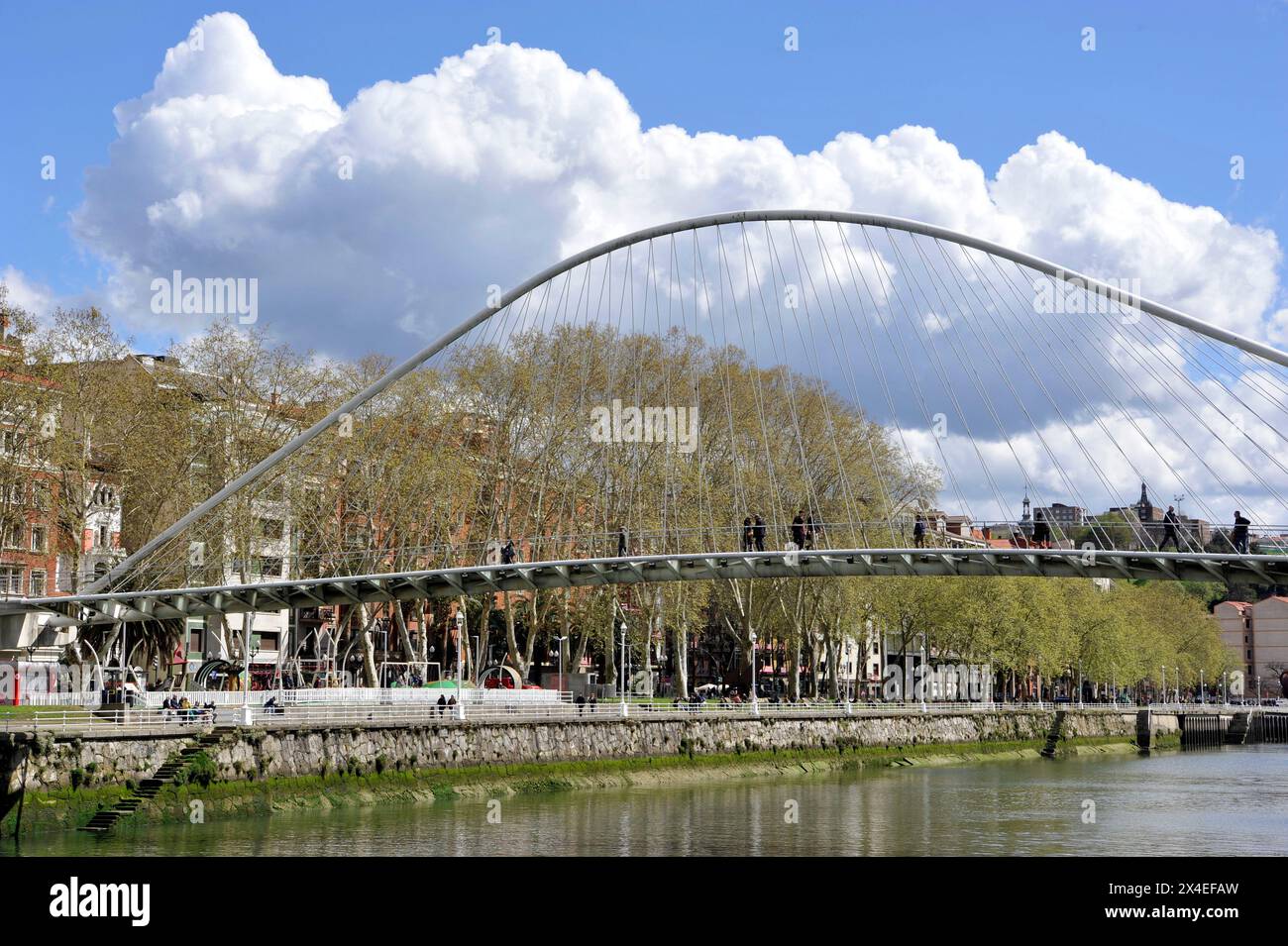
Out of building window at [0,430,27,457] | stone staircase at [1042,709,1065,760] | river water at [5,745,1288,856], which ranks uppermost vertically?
building window at [0,430,27,457]

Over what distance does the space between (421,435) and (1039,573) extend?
109ft

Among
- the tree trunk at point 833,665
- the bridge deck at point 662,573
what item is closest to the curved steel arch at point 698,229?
the bridge deck at point 662,573

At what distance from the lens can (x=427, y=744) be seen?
46938 mm

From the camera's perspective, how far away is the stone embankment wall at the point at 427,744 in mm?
36438

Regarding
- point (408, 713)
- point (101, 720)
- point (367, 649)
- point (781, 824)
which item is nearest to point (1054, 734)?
point (367, 649)

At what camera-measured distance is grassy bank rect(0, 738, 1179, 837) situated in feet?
119

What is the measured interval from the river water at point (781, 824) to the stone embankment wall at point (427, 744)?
1.65 meters

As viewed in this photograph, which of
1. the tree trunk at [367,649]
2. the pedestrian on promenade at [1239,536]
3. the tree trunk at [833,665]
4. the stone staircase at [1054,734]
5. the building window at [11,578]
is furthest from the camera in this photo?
the stone staircase at [1054,734]

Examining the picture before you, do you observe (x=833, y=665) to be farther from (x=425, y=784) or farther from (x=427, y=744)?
(x=425, y=784)

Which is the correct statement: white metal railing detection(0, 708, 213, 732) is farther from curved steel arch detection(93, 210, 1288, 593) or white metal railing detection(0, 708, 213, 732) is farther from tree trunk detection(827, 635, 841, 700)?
tree trunk detection(827, 635, 841, 700)

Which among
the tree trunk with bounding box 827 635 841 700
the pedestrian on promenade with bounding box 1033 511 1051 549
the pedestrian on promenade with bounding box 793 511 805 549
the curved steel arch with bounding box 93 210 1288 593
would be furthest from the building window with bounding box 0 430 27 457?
the tree trunk with bounding box 827 635 841 700

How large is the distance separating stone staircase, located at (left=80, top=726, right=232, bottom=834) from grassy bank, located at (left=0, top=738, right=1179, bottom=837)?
0.19 m

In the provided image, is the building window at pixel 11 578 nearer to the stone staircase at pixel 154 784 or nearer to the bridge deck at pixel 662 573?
the bridge deck at pixel 662 573

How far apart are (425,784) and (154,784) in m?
9.73
